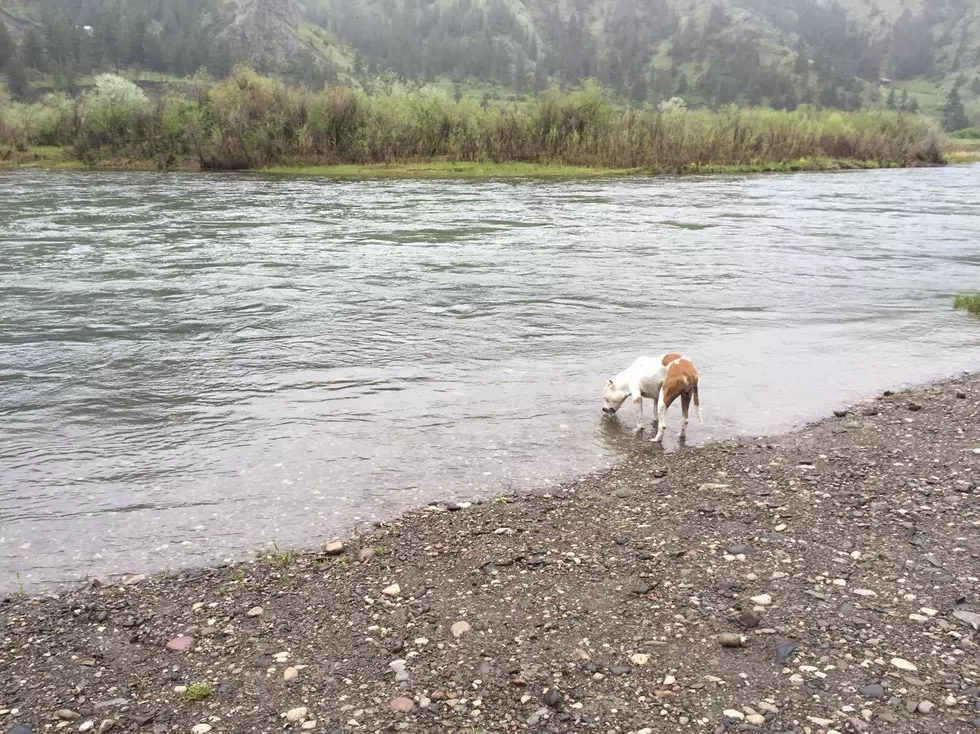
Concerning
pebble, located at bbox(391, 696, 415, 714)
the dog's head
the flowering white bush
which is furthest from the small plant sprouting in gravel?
the flowering white bush

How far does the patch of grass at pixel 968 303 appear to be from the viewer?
20109 millimetres

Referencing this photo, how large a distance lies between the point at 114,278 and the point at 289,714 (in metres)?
21.6

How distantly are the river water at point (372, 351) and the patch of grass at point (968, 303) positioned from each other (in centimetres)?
55

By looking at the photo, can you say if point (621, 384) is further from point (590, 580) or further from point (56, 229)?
point (56, 229)

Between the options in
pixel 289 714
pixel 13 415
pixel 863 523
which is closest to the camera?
pixel 289 714

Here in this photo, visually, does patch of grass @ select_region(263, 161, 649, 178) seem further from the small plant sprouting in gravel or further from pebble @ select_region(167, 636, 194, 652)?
pebble @ select_region(167, 636, 194, 652)

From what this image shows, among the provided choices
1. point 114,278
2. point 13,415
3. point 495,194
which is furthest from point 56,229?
point 495,194

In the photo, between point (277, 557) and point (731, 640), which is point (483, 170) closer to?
point (277, 557)

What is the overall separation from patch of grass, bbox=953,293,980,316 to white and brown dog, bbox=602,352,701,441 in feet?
42.2

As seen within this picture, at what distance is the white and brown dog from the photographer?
434 inches

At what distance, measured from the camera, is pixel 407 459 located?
10719mm

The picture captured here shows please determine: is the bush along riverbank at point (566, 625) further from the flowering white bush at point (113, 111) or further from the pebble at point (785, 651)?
the flowering white bush at point (113, 111)

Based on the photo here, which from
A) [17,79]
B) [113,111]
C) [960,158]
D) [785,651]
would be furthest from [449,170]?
[17,79]

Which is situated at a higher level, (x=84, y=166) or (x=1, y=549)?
(x=84, y=166)
